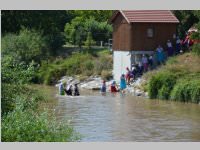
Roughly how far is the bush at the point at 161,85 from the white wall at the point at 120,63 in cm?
894

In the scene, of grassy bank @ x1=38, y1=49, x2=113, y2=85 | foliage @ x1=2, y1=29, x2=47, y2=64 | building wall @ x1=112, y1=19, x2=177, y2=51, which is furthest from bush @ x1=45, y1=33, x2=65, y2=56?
building wall @ x1=112, y1=19, x2=177, y2=51

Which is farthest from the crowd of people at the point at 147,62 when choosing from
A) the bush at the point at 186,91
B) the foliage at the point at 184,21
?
the bush at the point at 186,91

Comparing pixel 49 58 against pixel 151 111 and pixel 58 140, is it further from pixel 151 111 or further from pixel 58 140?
pixel 58 140

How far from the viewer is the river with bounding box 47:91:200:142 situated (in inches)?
1025

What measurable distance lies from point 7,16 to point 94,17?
10735mm

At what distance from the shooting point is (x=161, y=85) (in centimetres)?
3894

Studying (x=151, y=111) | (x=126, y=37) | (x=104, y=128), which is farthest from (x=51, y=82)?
(x=104, y=128)

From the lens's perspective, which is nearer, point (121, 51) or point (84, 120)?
point (84, 120)

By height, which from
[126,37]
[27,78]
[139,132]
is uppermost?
[126,37]

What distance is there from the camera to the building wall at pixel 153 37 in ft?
162

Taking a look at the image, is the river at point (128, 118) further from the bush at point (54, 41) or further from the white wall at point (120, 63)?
the bush at point (54, 41)

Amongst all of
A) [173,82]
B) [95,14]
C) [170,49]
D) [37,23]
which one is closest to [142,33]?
[170,49]

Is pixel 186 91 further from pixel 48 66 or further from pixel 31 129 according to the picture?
pixel 31 129

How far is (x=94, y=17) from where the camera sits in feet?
234
